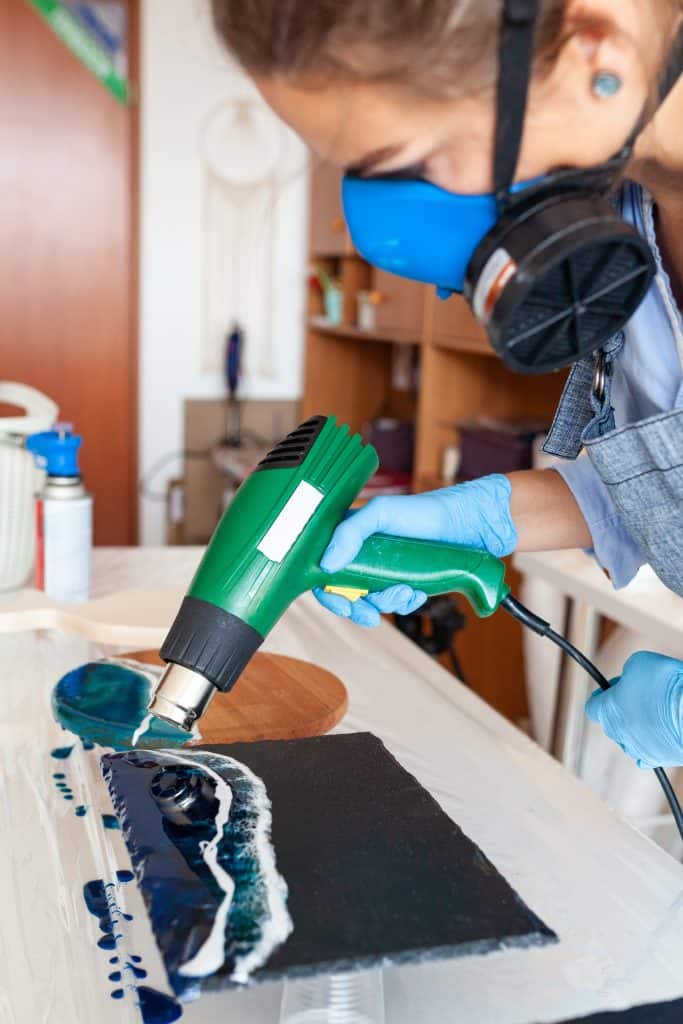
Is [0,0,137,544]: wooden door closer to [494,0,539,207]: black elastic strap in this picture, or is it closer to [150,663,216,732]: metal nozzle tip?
[150,663,216,732]: metal nozzle tip

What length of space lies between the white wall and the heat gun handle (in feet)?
9.80

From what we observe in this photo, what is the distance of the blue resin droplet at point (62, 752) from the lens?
114 centimetres

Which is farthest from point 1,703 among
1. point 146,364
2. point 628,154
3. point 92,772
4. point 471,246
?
point 146,364

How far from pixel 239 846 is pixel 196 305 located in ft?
10.9

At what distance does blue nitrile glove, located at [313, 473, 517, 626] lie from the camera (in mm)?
961

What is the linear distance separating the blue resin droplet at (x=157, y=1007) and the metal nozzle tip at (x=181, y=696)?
0.20 meters

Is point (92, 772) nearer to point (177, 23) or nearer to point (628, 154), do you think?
point (628, 154)

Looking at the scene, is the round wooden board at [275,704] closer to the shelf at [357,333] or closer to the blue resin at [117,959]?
the blue resin at [117,959]

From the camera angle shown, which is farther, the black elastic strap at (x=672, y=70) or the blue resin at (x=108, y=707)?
the blue resin at (x=108, y=707)

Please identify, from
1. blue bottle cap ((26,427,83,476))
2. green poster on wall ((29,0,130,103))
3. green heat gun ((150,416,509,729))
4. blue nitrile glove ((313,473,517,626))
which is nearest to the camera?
green heat gun ((150,416,509,729))

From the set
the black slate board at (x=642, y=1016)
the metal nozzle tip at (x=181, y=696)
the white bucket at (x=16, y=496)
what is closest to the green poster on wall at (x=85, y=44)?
the white bucket at (x=16, y=496)

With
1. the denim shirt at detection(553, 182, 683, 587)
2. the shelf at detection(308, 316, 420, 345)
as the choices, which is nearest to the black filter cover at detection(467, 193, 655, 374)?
the denim shirt at detection(553, 182, 683, 587)

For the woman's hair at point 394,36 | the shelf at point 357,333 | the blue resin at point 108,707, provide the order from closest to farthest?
the woman's hair at point 394,36
the blue resin at point 108,707
the shelf at point 357,333

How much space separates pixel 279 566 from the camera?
904mm
